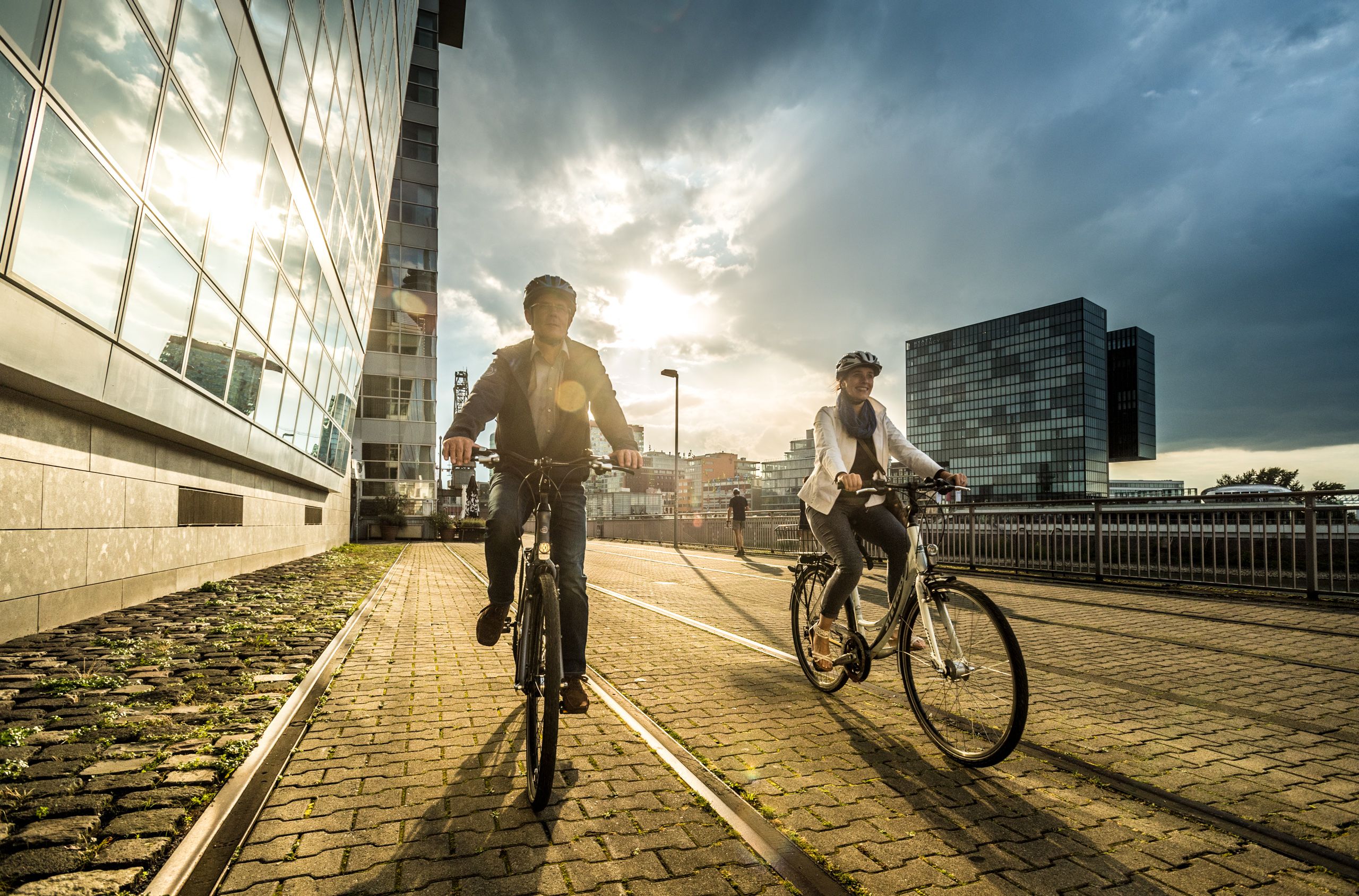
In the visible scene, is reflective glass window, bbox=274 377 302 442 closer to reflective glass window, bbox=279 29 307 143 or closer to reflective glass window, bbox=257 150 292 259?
reflective glass window, bbox=257 150 292 259

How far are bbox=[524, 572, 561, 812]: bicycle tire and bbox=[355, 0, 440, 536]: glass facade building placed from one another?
1703 inches

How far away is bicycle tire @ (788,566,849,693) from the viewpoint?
445cm

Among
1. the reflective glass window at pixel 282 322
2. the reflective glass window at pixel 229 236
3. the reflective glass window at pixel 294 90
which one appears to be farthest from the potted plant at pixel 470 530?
the reflective glass window at pixel 229 236

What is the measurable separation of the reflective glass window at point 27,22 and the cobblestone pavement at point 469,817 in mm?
4932

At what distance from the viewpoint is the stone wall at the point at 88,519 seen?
550 centimetres

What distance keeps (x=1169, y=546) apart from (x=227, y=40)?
47.8 feet

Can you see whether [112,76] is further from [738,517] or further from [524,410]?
[738,517]

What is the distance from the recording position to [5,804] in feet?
8.30

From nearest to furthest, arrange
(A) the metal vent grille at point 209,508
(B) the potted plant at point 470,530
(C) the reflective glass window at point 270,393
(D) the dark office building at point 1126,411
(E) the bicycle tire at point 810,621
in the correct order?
(E) the bicycle tire at point 810,621 → (A) the metal vent grille at point 209,508 → (C) the reflective glass window at point 270,393 → (B) the potted plant at point 470,530 → (D) the dark office building at point 1126,411

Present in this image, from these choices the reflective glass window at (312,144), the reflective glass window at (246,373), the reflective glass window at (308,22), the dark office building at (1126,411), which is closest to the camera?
the reflective glass window at (246,373)

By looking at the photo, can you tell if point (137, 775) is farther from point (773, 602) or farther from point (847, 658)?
point (773, 602)

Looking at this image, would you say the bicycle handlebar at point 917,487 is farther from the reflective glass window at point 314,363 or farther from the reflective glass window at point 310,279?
the reflective glass window at point 314,363

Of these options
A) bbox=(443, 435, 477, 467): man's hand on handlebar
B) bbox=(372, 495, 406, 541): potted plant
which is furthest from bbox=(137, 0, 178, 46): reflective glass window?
bbox=(372, 495, 406, 541): potted plant

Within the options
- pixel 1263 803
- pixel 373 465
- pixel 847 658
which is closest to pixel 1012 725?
pixel 1263 803
